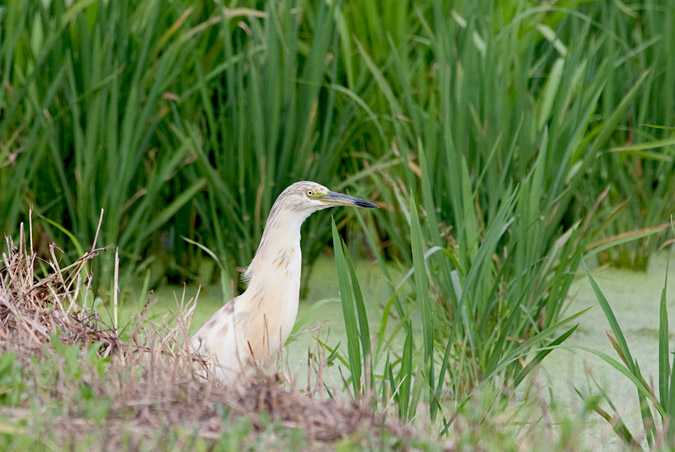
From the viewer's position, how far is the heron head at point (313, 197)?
2.32 meters

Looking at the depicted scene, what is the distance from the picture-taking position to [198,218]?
344cm

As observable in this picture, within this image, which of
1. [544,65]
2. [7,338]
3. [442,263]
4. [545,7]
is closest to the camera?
[7,338]

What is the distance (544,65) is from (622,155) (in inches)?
20.1

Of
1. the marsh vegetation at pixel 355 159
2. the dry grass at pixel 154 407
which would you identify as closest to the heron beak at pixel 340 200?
the marsh vegetation at pixel 355 159

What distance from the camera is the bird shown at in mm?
2270

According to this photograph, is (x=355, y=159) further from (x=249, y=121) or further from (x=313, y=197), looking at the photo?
(x=313, y=197)

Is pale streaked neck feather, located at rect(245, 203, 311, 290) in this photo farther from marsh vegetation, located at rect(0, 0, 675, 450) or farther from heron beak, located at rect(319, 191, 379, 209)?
marsh vegetation, located at rect(0, 0, 675, 450)

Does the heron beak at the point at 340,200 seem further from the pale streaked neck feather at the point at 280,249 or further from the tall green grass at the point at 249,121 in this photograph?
the tall green grass at the point at 249,121

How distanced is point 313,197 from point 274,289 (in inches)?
8.7

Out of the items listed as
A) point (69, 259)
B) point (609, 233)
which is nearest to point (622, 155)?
point (609, 233)

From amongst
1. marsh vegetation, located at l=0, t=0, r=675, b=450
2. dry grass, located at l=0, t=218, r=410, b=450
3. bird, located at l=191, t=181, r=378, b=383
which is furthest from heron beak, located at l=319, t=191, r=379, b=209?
dry grass, located at l=0, t=218, r=410, b=450

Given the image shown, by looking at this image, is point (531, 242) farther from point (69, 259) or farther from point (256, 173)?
point (69, 259)

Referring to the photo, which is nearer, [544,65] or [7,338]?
[7,338]

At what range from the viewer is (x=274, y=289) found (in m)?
2.30
